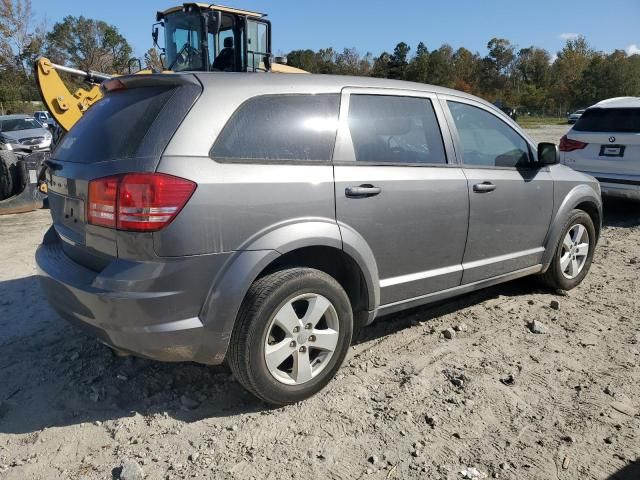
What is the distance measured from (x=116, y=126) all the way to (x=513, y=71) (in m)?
92.8

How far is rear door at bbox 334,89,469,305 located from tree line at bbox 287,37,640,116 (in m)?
60.6

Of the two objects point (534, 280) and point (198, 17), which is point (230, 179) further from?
point (198, 17)

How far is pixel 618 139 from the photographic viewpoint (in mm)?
7691

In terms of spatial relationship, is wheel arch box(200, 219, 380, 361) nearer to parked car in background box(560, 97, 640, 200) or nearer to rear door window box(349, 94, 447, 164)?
rear door window box(349, 94, 447, 164)

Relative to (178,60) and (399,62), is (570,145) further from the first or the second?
(399,62)

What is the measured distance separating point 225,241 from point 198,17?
8641 millimetres

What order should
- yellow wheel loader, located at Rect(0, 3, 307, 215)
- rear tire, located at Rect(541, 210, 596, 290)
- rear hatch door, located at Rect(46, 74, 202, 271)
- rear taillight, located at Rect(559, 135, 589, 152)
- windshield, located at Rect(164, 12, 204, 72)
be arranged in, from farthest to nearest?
1. windshield, located at Rect(164, 12, 204, 72)
2. yellow wheel loader, located at Rect(0, 3, 307, 215)
3. rear taillight, located at Rect(559, 135, 589, 152)
4. rear tire, located at Rect(541, 210, 596, 290)
5. rear hatch door, located at Rect(46, 74, 202, 271)

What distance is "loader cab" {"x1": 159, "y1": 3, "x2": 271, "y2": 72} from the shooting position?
10.1 meters

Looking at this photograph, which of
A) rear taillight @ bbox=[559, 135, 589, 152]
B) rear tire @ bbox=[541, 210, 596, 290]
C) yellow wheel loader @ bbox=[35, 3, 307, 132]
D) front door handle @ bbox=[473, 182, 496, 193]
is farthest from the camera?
yellow wheel loader @ bbox=[35, 3, 307, 132]

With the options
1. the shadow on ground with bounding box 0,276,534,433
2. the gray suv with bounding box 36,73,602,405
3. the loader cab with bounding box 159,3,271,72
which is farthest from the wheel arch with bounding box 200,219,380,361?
the loader cab with bounding box 159,3,271,72

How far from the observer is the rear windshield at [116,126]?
2.79m

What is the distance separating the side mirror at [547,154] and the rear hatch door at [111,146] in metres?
3.00

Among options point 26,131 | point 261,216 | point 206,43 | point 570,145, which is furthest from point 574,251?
point 26,131

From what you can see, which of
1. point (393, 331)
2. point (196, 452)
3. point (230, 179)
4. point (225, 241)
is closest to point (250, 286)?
point (225, 241)
